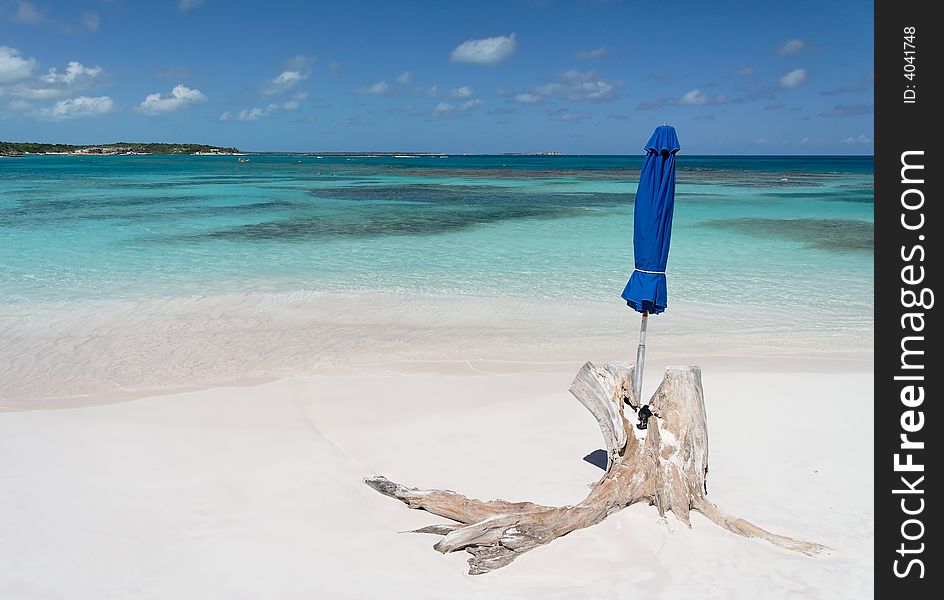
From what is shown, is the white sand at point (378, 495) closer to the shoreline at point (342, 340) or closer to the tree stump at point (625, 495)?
the tree stump at point (625, 495)

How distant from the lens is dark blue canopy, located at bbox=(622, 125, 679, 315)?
4.98 m

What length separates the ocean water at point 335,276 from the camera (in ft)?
31.9

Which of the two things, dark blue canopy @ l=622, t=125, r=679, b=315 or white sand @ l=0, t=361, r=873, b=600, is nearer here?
white sand @ l=0, t=361, r=873, b=600

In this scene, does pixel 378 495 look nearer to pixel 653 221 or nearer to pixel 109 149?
pixel 653 221

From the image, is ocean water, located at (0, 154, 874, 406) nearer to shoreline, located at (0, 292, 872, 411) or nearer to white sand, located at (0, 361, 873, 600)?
shoreline, located at (0, 292, 872, 411)

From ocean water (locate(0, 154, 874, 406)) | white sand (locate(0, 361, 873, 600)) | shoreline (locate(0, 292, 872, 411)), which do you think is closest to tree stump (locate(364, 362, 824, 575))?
white sand (locate(0, 361, 873, 600))

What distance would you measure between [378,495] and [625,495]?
1842 mm

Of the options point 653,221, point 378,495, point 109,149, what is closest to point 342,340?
point 378,495

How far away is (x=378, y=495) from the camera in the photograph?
5.32 m

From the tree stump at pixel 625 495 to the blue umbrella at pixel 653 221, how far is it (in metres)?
0.23
